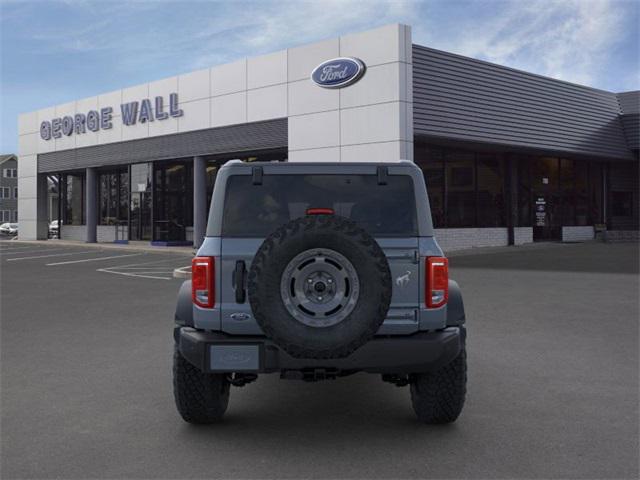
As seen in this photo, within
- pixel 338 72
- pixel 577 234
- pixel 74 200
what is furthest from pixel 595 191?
pixel 74 200

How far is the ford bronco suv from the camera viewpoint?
3809mm

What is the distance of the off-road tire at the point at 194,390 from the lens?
4434mm

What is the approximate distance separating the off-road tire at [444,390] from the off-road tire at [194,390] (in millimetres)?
1418

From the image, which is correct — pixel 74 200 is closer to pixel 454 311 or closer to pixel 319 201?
pixel 319 201

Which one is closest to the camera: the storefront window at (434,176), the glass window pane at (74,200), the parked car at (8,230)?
the storefront window at (434,176)

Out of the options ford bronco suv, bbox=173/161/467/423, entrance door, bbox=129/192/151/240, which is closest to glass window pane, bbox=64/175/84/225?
entrance door, bbox=129/192/151/240

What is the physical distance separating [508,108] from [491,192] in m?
4.06

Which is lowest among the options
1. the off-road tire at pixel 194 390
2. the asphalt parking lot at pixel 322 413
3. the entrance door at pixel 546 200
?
the asphalt parking lot at pixel 322 413

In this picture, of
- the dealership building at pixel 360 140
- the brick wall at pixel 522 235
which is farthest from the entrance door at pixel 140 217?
the brick wall at pixel 522 235

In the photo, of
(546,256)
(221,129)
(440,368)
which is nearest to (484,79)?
(546,256)

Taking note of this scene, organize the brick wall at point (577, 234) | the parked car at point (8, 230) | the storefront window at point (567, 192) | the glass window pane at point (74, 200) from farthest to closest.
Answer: the parked car at point (8, 230), the glass window pane at point (74, 200), the storefront window at point (567, 192), the brick wall at point (577, 234)

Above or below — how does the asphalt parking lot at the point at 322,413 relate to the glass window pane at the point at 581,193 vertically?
below

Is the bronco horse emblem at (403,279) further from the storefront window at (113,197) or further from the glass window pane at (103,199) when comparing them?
the glass window pane at (103,199)

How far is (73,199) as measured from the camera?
126 feet
